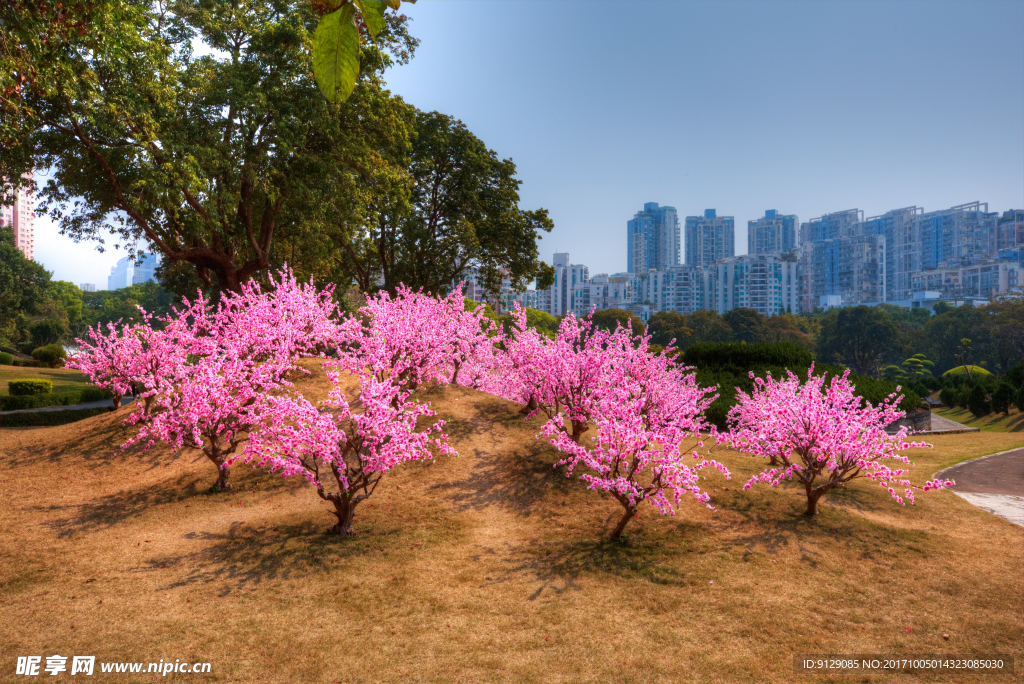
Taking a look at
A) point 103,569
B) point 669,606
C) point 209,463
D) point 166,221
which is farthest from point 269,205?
point 669,606

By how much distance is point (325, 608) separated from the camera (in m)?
7.36

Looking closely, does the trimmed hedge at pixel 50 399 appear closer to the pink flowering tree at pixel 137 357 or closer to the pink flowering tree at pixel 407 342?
the pink flowering tree at pixel 137 357

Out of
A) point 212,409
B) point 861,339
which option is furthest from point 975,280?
point 212,409

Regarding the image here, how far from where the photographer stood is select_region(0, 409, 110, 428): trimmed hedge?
50.1 feet

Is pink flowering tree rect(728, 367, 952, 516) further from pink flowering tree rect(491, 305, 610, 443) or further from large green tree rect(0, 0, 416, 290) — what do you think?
large green tree rect(0, 0, 416, 290)

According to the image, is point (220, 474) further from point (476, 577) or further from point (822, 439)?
point (822, 439)

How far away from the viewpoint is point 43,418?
15570mm

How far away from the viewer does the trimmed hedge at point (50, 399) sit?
651 inches

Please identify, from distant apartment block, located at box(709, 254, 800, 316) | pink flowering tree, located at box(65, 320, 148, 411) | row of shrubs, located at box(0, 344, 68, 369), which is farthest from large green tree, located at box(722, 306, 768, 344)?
distant apartment block, located at box(709, 254, 800, 316)

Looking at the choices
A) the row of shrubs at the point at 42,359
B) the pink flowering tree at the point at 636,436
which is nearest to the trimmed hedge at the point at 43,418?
the pink flowering tree at the point at 636,436

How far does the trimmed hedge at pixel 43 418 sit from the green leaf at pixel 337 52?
19.6 m

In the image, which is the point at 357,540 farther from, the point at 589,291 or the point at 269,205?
the point at 589,291

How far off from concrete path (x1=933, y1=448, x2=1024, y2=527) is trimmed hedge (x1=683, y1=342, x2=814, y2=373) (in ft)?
18.8

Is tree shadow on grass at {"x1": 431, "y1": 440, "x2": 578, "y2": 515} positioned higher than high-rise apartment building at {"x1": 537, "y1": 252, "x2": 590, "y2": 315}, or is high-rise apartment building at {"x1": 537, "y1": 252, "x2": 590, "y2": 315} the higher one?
high-rise apartment building at {"x1": 537, "y1": 252, "x2": 590, "y2": 315}
